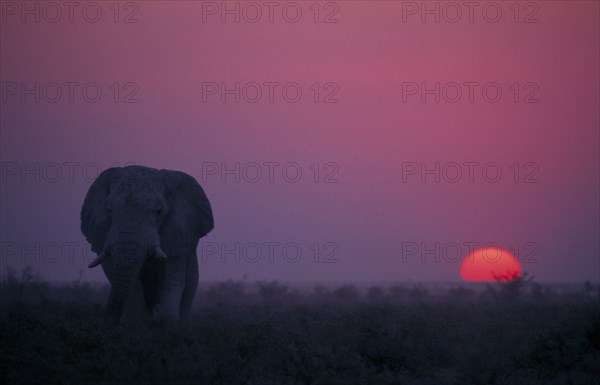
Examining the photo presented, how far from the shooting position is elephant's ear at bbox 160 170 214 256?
1520 cm

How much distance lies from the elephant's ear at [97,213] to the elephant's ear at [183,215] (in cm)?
97

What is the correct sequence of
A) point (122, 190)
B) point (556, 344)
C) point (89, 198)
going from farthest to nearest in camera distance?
1. point (89, 198)
2. point (122, 190)
3. point (556, 344)

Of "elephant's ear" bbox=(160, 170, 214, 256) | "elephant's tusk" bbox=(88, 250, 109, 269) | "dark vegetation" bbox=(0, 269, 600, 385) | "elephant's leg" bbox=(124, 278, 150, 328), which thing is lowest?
"dark vegetation" bbox=(0, 269, 600, 385)

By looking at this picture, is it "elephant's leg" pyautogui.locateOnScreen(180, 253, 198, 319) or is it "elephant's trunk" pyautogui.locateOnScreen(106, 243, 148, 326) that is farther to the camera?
"elephant's leg" pyautogui.locateOnScreen(180, 253, 198, 319)

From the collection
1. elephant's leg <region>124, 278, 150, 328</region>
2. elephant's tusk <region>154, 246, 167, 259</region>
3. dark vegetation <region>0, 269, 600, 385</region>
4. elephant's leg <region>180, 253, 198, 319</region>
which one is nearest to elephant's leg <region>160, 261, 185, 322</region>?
elephant's leg <region>124, 278, 150, 328</region>

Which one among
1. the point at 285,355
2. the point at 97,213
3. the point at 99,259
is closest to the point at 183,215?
the point at 97,213

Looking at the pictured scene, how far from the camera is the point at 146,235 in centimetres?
1430

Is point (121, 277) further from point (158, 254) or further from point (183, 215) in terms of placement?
point (183, 215)

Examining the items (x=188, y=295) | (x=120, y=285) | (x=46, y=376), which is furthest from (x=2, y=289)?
(x=46, y=376)

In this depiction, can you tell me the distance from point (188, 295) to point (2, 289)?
65.5 feet

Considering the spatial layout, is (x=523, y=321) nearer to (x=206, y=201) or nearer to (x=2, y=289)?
(x=206, y=201)

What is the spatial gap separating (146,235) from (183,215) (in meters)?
1.55

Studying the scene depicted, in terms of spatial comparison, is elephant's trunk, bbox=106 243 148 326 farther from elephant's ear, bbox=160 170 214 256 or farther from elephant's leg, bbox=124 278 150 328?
elephant's ear, bbox=160 170 214 256

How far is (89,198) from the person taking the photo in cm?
1587
